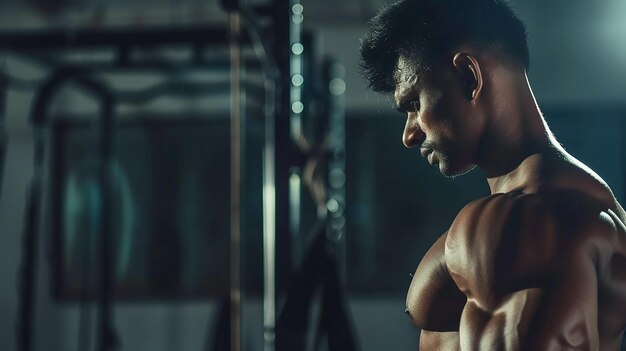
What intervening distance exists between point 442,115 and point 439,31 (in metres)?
0.14

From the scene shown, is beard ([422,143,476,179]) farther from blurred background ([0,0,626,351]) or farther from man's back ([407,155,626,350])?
blurred background ([0,0,626,351])

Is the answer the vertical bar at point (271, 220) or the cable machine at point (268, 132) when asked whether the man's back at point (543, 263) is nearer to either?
the cable machine at point (268, 132)

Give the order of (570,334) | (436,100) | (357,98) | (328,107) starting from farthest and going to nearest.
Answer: (357,98) → (328,107) → (436,100) → (570,334)

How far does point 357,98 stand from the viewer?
645cm

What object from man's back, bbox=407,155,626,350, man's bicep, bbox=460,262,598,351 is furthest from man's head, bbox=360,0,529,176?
man's bicep, bbox=460,262,598,351

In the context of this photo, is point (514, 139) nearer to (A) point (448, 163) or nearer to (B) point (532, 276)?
(A) point (448, 163)

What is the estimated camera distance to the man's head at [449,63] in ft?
4.28

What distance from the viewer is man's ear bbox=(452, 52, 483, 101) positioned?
129 centimetres

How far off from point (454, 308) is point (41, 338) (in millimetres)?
5875

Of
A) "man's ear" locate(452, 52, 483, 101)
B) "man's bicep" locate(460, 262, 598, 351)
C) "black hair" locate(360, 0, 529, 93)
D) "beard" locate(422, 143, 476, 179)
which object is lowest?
"man's bicep" locate(460, 262, 598, 351)

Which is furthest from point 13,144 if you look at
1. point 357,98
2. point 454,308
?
point 454,308

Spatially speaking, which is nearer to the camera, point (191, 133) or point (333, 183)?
point (333, 183)

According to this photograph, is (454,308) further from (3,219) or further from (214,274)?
(3,219)

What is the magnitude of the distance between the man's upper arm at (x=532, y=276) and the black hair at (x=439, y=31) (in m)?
0.28
